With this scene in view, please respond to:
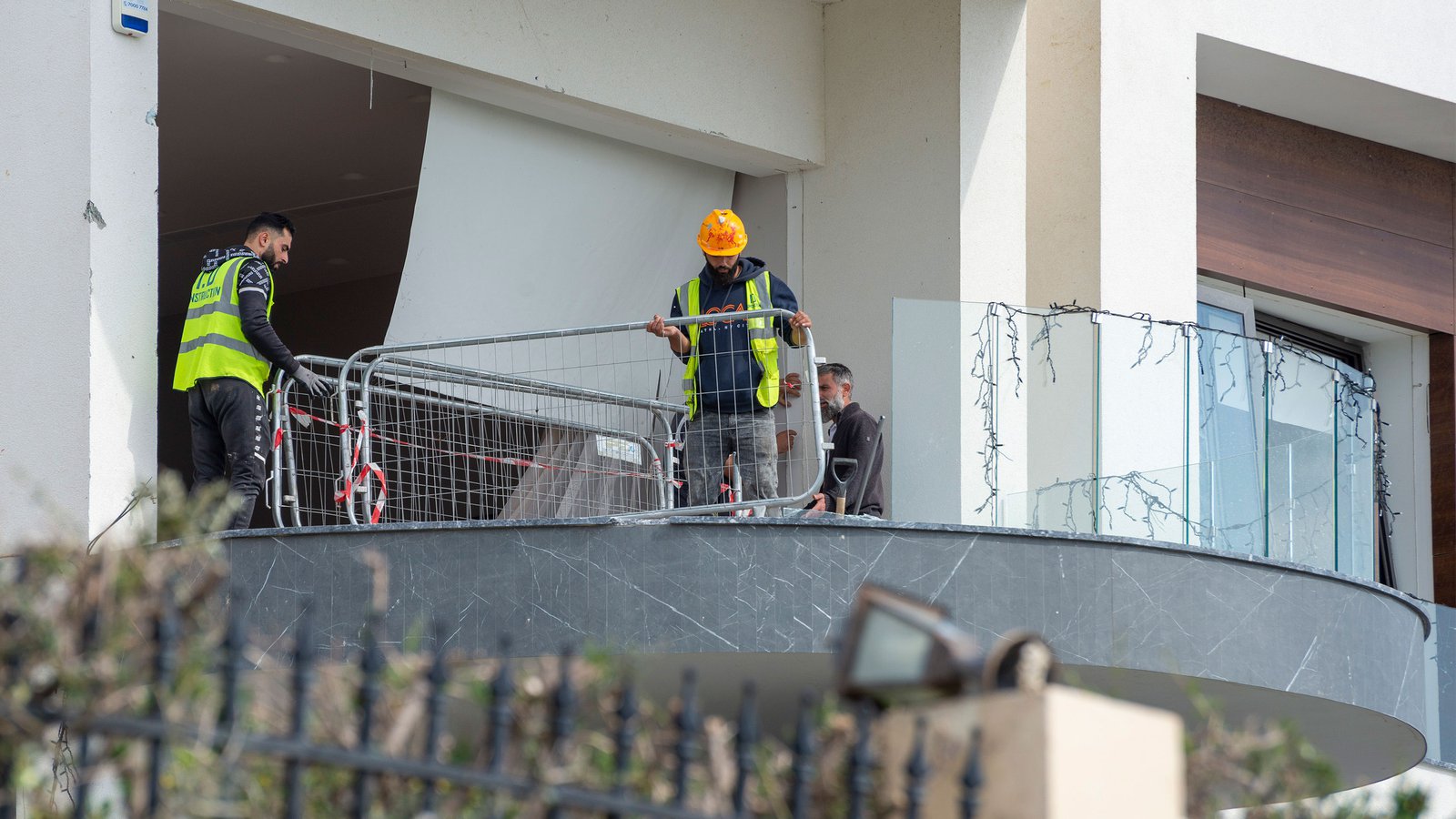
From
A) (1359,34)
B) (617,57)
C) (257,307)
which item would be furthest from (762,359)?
(1359,34)

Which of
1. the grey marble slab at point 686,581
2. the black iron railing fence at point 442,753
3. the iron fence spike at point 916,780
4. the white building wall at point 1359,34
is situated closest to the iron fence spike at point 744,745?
the black iron railing fence at point 442,753

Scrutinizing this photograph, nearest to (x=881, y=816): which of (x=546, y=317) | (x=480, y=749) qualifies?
(x=480, y=749)

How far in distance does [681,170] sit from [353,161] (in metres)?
3.78

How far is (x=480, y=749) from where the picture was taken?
305cm

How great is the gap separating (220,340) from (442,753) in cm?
569

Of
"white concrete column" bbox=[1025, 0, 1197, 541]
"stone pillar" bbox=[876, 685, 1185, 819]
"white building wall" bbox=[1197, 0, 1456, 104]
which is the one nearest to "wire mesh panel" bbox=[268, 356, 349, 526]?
"white concrete column" bbox=[1025, 0, 1197, 541]

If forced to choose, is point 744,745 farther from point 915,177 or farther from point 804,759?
point 915,177

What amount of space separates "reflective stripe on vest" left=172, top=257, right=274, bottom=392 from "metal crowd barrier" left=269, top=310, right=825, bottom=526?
36 cm

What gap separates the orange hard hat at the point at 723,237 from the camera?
9055 millimetres

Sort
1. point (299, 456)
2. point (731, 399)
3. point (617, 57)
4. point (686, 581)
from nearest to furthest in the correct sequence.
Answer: point (686, 581), point (731, 399), point (299, 456), point (617, 57)

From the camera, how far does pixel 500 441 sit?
9.30 meters

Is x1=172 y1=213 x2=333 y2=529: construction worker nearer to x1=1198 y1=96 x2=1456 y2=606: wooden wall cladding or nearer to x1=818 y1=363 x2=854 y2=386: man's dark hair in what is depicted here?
x1=818 y1=363 x2=854 y2=386: man's dark hair

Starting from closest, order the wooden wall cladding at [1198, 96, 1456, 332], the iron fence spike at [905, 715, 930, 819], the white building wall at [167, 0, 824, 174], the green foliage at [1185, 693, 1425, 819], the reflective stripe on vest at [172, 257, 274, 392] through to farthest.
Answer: the iron fence spike at [905, 715, 930, 819] → the green foliage at [1185, 693, 1425, 819] → the reflective stripe on vest at [172, 257, 274, 392] → the white building wall at [167, 0, 824, 174] → the wooden wall cladding at [1198, 96, 1456, 332]

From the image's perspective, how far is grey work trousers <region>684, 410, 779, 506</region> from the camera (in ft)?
28.2
